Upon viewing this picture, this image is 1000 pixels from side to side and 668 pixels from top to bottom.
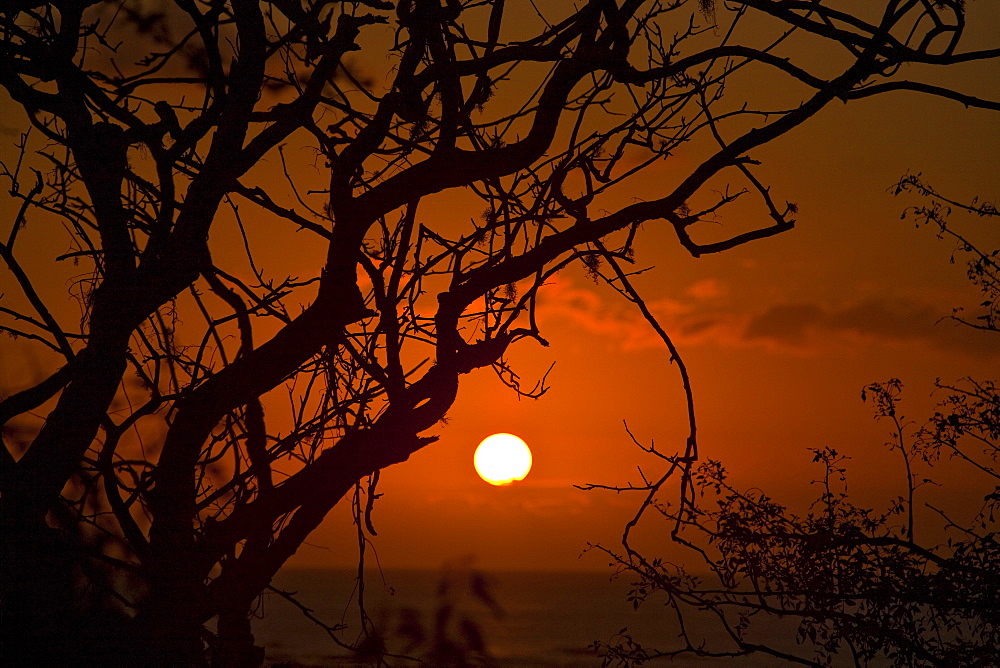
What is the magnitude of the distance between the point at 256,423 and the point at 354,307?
3.09 feet

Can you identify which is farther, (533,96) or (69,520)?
(533,96)

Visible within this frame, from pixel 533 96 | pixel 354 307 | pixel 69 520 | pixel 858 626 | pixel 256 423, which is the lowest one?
pixel 858 626

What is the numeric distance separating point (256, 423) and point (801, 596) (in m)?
2.76

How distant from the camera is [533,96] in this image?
149 inches

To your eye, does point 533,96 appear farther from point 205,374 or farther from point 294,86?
point 205,374

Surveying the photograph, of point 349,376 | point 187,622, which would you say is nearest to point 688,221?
point 349,376

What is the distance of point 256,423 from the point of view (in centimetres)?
366

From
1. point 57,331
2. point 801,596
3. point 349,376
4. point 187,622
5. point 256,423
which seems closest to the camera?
point 187,622

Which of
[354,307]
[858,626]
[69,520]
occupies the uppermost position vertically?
[354,307]

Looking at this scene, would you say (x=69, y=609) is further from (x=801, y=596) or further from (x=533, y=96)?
(x=801, y=596)

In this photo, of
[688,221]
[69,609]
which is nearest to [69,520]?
[69,609]

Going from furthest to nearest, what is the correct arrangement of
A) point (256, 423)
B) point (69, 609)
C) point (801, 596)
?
point (801, 596) < point (256, 423) < point (69, 609)

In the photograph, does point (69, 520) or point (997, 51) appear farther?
point (997, 51)

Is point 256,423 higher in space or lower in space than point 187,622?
higher
